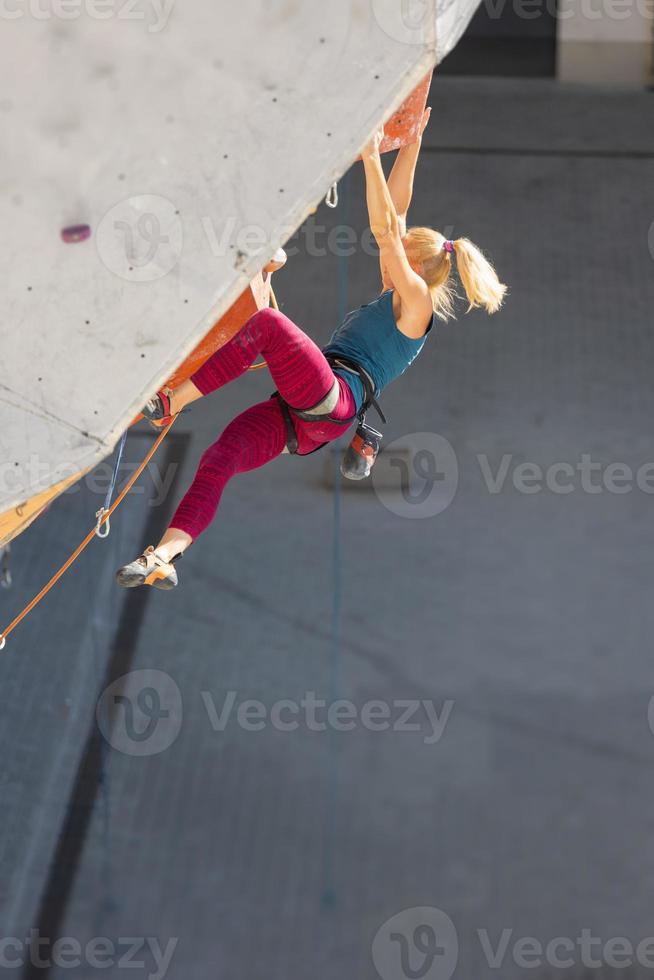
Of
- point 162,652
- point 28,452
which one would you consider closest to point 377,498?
point 162,652

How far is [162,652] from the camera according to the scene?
408 inches

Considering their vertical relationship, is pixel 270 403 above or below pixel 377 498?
above

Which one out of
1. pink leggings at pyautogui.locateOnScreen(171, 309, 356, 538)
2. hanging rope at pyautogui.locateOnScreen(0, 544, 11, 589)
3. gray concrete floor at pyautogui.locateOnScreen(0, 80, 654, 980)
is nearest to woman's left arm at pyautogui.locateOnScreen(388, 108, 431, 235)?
pink leggings at pyautogui.locateOnScreen(171, 309, 356, 538)

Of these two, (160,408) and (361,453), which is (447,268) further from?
(160,408)

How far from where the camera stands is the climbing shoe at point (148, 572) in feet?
13.5

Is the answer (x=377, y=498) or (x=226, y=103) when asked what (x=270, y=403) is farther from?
(x=377, y=498)

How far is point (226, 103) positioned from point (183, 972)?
6947mm

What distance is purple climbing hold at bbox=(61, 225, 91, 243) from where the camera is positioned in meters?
3.58

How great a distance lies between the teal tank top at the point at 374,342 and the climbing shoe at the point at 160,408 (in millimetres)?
552

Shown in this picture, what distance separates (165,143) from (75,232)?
0.31 meters

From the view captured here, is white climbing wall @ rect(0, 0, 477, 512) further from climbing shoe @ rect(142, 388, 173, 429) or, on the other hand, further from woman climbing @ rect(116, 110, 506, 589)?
climbing shoe @ rect(142, 388, 173, 429)

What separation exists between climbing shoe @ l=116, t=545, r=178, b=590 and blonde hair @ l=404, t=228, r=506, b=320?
1.19m

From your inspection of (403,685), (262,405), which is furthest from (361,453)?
(403,685)

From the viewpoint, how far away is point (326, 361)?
14.3ft
